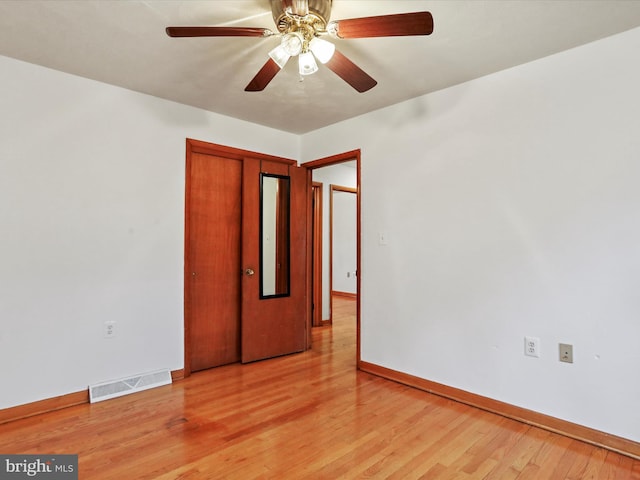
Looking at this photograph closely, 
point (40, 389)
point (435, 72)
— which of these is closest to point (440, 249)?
point (435, 72)

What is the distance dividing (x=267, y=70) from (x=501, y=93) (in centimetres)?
172

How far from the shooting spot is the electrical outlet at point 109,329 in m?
2.83

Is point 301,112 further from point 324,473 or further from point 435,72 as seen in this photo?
point 324,473

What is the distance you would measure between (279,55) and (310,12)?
0.25 meters

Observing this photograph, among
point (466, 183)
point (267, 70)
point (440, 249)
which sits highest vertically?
point (267, 70)

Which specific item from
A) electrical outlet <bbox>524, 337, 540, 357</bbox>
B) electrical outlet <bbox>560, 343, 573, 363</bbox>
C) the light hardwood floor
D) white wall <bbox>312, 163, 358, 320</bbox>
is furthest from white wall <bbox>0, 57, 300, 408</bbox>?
electrical outlet <bbox>560, 343, 573, 363</bbox>

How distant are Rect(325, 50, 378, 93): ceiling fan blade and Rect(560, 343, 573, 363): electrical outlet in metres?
2.02

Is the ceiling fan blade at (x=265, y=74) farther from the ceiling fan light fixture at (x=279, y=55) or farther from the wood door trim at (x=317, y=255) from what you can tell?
the wood door trim at (x=317, y=255)

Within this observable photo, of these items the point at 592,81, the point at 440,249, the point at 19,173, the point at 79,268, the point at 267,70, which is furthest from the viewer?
the point at 440,249

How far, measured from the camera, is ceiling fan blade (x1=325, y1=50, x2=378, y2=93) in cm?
190

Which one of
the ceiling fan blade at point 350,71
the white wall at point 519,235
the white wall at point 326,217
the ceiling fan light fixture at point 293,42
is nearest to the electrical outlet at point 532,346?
the white wall at point 519,235

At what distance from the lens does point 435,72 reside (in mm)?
2639

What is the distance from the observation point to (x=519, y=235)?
2.51m

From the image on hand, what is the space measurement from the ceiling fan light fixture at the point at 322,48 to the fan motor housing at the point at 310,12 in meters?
0.10
